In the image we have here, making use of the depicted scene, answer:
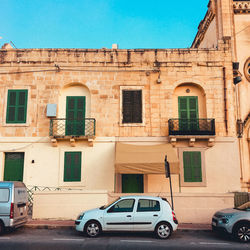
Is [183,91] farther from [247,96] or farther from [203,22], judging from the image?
[203,22]

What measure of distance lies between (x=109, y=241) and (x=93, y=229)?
83cm

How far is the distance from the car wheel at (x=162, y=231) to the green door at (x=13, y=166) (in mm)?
9079

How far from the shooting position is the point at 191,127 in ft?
52.5

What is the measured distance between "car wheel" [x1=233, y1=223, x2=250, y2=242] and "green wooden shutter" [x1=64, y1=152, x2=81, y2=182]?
8.72 m

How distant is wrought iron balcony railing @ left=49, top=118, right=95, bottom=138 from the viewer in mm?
15718

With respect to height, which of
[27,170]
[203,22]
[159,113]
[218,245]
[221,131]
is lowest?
[218,245]

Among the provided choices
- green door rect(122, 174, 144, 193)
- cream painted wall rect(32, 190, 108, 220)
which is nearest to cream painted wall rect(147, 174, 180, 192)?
green door rect(122, 174, 144, 193)

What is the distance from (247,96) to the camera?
17.3m

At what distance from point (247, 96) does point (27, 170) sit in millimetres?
13865

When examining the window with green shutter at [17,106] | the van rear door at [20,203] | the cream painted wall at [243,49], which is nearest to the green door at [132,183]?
the van rear door at [20,203]

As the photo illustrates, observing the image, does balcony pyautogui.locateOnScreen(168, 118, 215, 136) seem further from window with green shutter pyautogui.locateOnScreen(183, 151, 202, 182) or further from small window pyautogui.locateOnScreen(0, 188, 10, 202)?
small window pyautogui.locateOnScreen(0, 188, 10, 202)

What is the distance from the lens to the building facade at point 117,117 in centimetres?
→ 1547

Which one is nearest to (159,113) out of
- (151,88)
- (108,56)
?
(151,88)

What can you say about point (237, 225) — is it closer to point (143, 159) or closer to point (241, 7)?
point (143, 159)
